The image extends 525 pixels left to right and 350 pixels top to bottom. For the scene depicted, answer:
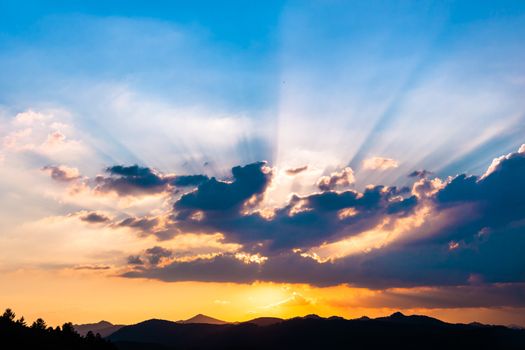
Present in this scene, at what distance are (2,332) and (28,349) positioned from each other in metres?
23.1

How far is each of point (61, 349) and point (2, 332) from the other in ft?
85.3

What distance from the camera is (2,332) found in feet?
652

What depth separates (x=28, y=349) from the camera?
184m

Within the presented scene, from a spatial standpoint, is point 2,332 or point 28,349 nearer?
point 28,349

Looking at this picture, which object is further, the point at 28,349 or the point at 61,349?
the point at 61,349

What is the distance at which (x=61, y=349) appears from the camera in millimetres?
197875

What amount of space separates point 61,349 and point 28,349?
52.3 feet
